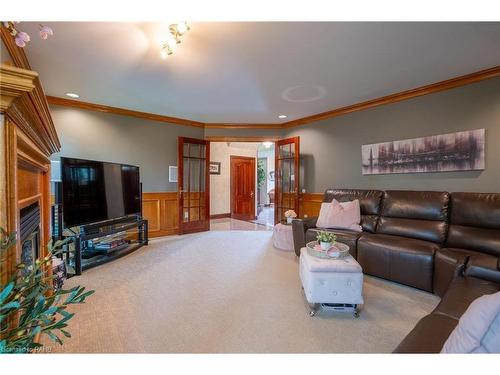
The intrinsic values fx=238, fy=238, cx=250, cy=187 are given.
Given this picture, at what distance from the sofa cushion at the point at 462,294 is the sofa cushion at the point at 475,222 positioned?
787 millimetres

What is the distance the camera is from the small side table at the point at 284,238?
3.99m

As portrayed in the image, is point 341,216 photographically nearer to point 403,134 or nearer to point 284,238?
point 284,238

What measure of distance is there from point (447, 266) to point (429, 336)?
1.44 metres

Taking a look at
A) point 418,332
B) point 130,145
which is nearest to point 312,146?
point 130,145

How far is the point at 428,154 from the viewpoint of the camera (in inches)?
135

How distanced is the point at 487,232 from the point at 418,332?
81.0 inches

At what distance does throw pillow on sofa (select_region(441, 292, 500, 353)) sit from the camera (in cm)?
84

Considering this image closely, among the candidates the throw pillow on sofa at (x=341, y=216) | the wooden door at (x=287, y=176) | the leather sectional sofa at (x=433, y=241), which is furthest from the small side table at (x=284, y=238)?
the wooden door at (x=287, y=176)

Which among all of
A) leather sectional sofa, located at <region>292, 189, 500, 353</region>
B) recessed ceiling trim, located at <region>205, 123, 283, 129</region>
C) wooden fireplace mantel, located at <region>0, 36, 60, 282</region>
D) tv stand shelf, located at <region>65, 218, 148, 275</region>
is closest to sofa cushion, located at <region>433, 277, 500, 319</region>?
leather sectional sofa, located at <region>292, 189, 500, 353</region>

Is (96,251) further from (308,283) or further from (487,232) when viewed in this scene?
(487,232)

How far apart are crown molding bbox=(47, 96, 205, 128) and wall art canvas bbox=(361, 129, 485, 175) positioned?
3.66 meters

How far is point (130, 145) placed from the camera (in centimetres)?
460
